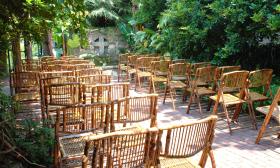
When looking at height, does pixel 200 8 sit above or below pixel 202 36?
above

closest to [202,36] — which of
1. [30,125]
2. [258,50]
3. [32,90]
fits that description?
[258,50]

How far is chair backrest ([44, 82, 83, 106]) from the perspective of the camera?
15.5ft

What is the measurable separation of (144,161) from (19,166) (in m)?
1.45

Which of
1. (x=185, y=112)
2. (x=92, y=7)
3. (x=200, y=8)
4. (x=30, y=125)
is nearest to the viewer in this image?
(x=30, y=125)

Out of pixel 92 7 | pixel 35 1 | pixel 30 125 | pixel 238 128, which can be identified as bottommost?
pixel 238 128

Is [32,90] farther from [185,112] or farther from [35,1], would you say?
[185,112]

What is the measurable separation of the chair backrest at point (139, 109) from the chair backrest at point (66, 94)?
1.13 meters

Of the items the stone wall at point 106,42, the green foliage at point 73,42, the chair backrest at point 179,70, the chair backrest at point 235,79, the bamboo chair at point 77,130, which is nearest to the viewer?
the bamboo chair at point 77,130

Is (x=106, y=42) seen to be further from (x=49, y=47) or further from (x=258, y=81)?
(x=258, y=81)

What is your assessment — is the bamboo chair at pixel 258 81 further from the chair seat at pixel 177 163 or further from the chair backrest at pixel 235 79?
the chair seat at pixel 177 163

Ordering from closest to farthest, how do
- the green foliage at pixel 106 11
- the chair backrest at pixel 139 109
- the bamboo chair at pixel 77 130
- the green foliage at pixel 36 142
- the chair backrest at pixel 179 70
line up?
1. the bamboo chair at pixel 77 130
2. the green foliage at pixel 36 142
3. the chair backrest at pixel 139 109
4. the chair backrest at pixel 179 70
5. the green foliage at pixel 106 11

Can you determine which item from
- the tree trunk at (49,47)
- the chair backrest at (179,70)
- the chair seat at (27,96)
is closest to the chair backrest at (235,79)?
the chair backrest at (179,70)

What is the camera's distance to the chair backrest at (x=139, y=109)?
363 centimetres

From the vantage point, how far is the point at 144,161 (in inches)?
104
